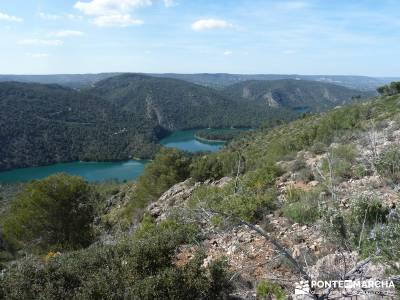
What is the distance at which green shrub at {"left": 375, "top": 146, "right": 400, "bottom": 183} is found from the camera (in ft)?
22.7

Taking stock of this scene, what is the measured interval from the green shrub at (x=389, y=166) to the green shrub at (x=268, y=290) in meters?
3.74

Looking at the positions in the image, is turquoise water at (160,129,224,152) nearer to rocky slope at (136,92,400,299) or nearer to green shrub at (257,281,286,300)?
rocky slope at (136,92,400,299)

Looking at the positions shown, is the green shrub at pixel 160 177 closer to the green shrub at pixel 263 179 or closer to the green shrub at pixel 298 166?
the green shrub at pixel 263 179

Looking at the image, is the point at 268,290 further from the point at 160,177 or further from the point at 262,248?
the point at 160,177

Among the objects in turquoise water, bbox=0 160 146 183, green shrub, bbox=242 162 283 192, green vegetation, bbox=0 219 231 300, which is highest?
green vegetation, bbox=0 219 231 300

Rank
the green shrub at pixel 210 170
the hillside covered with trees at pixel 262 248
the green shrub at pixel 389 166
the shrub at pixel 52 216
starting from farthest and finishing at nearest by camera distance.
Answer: the green shrub at pixel 210 170
the shrub at pixel 52 216
the green shrub at pixel 389 166
the hillside covered with trees at pixel 262 248

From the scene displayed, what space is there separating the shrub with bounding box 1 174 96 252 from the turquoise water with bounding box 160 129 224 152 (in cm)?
9695

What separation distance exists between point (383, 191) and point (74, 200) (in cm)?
1249

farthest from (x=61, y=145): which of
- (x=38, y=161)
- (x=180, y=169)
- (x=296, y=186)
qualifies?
(x=296, y=186)

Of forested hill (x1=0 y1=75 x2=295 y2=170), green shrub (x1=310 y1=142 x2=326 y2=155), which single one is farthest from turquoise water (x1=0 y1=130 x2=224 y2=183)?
green shrub (x1=310 y1=142 x2=326 y2=155)

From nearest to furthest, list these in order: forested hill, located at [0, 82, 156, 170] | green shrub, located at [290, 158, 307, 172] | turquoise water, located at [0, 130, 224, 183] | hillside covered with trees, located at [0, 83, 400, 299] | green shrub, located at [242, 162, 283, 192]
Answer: hillside covered with trees, located at [0, 83, 400, 299] < green shrub, located at [242, 162, 283, 192] < green shrub, located at [290, 158, 307, 172] < turquoise water, located at [0, 130, 224, 183] < forested hill, located at [0, 82, 156, 170]

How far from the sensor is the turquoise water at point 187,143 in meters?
121

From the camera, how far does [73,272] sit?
16.7 feet

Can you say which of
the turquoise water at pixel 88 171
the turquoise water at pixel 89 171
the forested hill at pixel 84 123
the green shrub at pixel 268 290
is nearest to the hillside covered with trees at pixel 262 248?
the green shrub at pixel 268 290
